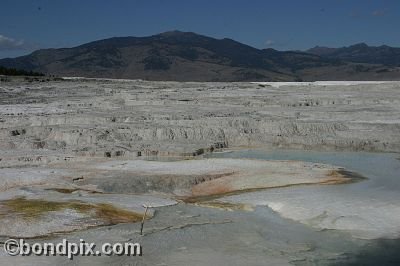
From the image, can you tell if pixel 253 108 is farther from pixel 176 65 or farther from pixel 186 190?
pixel 176 65

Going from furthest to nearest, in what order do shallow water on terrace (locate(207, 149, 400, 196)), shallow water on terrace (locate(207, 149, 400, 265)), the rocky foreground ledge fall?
shallow water on terrace (locate(207, 149, 400, 196)) < the rocky foreground ledge < shallow water on terrace (locate(207, 149, 400, 265))

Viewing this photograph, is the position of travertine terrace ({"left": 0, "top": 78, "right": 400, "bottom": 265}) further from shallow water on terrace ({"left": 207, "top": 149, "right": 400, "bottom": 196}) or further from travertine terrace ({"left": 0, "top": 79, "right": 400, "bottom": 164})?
shallow water on terrace ({"left": 207, "top": 149, "right": 400, "bottom": 196})

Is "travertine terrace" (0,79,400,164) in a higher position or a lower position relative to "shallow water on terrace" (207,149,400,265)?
higher

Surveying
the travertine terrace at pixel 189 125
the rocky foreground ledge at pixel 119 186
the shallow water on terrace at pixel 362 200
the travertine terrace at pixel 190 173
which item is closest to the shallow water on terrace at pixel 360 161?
the shallow water on terrace at pixel 362 200

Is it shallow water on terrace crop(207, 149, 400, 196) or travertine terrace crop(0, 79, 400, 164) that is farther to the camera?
travertine terrace crop(0, 79, 400, 164)

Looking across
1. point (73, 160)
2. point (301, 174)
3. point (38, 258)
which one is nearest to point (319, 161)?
point (301, 174)

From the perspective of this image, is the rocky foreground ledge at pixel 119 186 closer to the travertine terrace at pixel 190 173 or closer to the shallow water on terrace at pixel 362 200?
the travertine terrace at pixel 190 173

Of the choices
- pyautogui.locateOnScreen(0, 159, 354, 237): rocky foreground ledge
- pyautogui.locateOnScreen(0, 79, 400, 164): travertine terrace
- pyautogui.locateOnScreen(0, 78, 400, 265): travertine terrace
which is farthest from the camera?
pyautogui.locateOnScreen(0, 79, 400, 164): travertine terrace

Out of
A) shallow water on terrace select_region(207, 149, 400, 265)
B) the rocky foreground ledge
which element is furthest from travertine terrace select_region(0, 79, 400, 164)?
shallow water on terrace select_region(207, 149, 400, 265)
